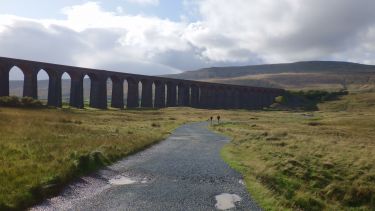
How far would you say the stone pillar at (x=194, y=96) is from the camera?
148 m

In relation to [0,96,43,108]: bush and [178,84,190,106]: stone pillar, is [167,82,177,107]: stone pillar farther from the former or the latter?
[0,96,43,108]: bush

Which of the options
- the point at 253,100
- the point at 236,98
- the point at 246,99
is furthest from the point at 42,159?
the point at 253,100

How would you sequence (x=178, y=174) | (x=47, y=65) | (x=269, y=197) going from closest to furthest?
(x=269, y=197), (x=178, y=174), (x=47, y=65)

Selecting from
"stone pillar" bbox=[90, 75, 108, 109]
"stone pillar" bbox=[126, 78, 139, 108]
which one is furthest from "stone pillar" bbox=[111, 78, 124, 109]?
"stone pillar" bbox=[90, 75, 108, 109]

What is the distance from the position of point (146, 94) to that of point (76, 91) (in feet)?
93.4

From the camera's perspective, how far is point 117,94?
379ft

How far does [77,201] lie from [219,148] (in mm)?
19736

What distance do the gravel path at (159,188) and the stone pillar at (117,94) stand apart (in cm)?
8878

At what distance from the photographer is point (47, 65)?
93125 mm

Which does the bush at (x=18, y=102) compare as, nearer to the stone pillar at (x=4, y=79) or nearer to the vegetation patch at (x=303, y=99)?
the stone pillar at (x=4, y=79)

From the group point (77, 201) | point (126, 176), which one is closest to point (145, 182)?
point (126, 176)

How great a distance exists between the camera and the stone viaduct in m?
87.4

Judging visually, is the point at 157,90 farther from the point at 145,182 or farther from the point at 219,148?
the point at 145,182

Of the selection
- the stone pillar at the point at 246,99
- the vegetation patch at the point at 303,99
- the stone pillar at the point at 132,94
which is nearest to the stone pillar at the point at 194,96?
the stone pillar at the point at 246,99
